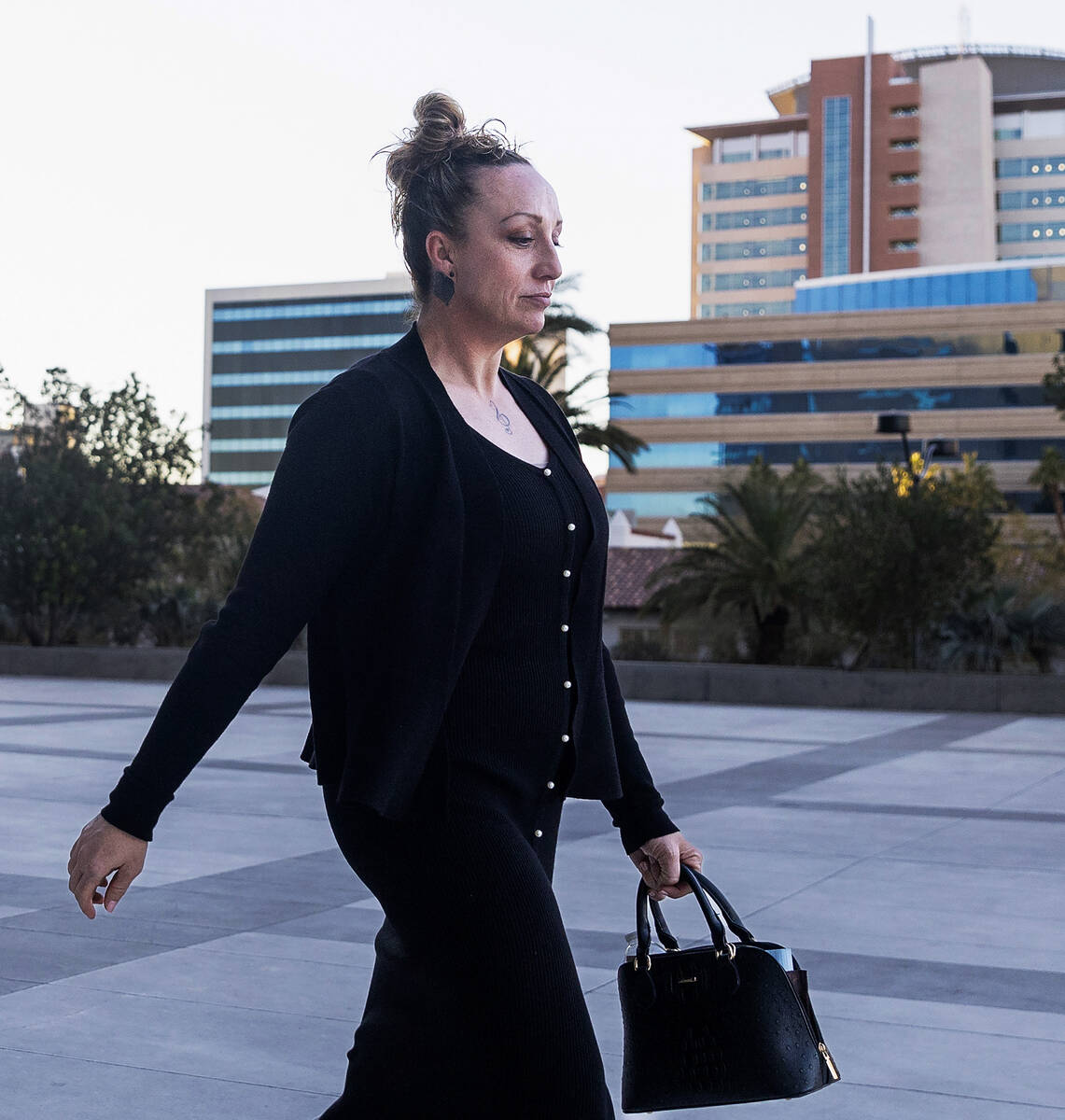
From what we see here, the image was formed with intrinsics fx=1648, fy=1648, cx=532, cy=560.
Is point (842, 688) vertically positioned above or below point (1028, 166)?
below

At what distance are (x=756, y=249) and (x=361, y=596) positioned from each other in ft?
464

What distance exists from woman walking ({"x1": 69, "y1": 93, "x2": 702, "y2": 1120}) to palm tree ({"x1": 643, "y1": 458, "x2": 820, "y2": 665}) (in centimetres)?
2378

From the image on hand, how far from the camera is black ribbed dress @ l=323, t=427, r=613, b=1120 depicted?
217 cm

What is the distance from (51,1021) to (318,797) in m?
5.87

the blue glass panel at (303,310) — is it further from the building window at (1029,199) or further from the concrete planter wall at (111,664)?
the concrete planter wall at (111,664)

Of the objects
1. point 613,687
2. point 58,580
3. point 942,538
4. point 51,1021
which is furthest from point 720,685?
point 613,687

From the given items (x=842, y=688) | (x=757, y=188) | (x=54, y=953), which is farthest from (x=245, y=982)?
(x=757, y=188)

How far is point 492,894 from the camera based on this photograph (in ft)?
7.20

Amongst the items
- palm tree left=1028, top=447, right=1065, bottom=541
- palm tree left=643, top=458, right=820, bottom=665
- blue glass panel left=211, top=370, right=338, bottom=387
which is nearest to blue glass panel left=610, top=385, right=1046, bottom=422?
palm tree left=1028, top=447, right=1065, bottom=541

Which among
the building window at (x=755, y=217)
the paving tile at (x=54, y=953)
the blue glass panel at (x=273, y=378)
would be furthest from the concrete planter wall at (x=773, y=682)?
the blue glass panel at (x=273, y=378)

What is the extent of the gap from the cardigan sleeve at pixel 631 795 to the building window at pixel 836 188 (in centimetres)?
12903

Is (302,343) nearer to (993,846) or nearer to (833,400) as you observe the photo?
(833,400)

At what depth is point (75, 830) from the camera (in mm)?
8594

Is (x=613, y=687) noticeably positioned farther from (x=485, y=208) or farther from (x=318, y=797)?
(x=318, y=797)
